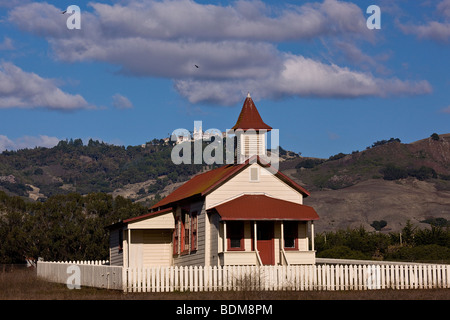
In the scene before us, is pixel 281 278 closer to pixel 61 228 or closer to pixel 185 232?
pixel 185 232

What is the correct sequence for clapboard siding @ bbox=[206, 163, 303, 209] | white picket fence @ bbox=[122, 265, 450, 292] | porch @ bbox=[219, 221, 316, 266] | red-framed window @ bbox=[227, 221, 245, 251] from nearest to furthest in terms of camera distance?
white picket fence @ bbox=[122, 265, 450, 292], porch @ bbox=[219, 221, 316, 266], red-framed window @ bbox=[227, 221, 245, 251], clapboard siding @ bbox=[206, 163, 303, 209]

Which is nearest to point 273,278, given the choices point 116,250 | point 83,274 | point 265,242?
point 265,242

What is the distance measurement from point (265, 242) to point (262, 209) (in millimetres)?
1860

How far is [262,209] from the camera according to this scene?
3734 centimetres

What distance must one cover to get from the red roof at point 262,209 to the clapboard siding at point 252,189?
1.80 ft

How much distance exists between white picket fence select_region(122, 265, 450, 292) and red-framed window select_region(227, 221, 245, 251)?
4.23m

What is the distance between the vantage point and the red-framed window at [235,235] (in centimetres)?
3753

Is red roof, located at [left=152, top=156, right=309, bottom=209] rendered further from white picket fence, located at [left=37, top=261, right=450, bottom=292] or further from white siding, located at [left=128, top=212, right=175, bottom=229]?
white picket fence, located at [left=37, top=261, right=450, bottom=292]

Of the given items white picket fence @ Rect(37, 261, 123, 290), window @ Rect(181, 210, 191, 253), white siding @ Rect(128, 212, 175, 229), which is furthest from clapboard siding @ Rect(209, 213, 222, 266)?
white picket fence @ Rect(37, 261, 123, 290)

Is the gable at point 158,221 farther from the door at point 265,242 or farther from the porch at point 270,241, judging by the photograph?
the door at point 265,242

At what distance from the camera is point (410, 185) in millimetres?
185250

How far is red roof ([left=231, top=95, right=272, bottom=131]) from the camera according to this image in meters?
40.8

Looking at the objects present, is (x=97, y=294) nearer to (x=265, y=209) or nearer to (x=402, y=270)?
(x=265, y=209)
